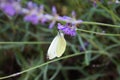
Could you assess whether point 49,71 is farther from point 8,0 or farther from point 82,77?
point 8,0

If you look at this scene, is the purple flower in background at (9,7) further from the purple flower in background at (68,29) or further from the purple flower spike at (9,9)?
the purple flower in background at (68,29)

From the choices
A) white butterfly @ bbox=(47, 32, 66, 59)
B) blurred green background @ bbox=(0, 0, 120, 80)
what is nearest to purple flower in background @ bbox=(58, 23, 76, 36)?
white butterfly @ bbox=(47, 32, 66, 59)

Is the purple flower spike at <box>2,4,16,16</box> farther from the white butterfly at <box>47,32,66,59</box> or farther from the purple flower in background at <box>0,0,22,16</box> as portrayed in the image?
the white butterfly at <box>47,32,66,59</box>

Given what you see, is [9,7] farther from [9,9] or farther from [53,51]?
[53,51]

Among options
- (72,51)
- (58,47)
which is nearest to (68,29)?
(58,47)

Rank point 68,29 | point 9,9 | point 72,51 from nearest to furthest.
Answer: point 9,9 → point 68,29 → point 72,51

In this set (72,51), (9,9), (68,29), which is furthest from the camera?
(72,51)

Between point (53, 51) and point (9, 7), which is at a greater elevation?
point (9, 7)

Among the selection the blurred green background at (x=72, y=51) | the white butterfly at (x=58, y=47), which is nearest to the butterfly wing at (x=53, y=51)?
the white butterfly at (x=58, y=47)
